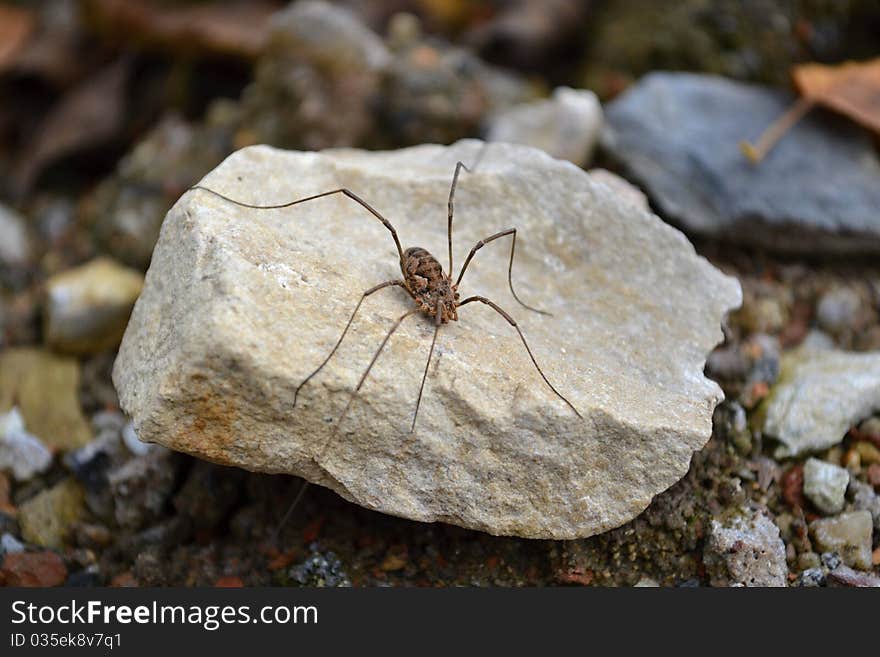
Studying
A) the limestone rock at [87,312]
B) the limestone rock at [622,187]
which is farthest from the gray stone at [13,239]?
the limestone rock at [622,187]

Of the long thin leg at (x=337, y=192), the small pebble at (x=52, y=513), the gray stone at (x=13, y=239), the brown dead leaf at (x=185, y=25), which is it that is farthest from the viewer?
the brown dead leaf at (x=185, y=25)

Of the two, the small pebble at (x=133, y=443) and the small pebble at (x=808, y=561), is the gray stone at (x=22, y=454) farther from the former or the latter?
the small pebble at (x=808, y=561)

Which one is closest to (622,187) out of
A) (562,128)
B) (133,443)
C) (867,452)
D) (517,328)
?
(562,128)

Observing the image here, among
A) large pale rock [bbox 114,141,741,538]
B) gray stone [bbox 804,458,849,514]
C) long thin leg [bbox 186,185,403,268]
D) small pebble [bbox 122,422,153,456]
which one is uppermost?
long thin leg [bbox 186,185,403,268]

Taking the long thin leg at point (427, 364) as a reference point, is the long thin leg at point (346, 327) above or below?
above

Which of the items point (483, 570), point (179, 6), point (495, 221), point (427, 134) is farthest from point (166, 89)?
point (483, 570)

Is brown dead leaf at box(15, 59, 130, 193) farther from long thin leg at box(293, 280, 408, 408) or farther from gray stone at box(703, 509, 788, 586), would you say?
gray stone at box(703, 509, 788, 586)

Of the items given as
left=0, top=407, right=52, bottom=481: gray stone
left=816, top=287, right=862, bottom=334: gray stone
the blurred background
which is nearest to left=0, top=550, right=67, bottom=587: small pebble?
the blurred background

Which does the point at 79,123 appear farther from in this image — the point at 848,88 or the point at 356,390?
the point at 848,88
